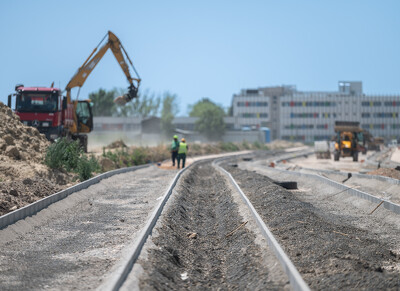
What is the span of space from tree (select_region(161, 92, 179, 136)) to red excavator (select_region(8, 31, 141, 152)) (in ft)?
246

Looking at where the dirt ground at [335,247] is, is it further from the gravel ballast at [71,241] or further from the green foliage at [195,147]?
the green foliage at [195,147]

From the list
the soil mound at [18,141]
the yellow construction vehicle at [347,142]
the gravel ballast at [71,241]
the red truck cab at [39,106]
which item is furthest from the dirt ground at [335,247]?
the yellow construction vehicle at [347,142]

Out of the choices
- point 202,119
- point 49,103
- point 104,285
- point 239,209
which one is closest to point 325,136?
point 202,119

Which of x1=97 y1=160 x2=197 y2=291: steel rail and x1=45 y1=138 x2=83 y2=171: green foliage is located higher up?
x1=45 y1=138 x2=83 y2=171: green foliage

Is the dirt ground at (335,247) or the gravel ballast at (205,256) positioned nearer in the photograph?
the dirt ground at (335,247)

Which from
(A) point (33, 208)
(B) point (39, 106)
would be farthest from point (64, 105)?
(A) point (33, 208)

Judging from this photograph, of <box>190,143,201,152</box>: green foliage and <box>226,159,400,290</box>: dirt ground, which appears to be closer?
<box>226,159,400,290</box>: dirt ground

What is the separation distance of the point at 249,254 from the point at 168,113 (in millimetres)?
111354

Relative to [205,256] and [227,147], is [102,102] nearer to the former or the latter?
[227,147]

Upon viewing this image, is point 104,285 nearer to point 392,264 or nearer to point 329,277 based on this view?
point 329,277

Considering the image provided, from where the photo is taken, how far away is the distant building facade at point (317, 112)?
130 metres

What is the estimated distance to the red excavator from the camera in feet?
88.1

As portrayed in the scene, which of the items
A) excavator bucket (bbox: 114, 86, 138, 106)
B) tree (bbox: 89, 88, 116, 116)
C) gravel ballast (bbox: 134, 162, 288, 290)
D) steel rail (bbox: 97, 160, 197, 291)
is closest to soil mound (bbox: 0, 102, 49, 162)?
gravel ballast (bbox: 134, 162, 288, 290)

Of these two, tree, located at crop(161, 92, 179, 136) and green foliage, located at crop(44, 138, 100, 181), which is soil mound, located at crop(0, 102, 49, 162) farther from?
tree, located at crop(161, 92, 179, 136)
